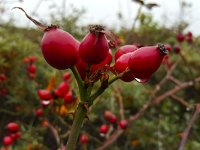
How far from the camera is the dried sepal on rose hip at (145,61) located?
87 centimetres

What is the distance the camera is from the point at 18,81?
14.1ft

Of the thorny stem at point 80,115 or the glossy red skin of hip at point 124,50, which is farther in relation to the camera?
the glossy red skin of hip at point 124,50

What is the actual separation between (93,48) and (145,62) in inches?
3.9

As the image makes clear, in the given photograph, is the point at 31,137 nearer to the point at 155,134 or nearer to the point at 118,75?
the point at 155,134

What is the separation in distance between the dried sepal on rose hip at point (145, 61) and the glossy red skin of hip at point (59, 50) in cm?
11

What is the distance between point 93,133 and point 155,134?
57 centimetres

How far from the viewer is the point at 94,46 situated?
87cm

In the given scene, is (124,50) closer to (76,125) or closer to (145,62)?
(145,62)

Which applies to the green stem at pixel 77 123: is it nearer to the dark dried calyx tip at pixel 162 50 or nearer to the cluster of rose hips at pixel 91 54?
the cluster of rose hips at pixel 91 54

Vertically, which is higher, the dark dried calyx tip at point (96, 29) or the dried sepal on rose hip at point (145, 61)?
the dark dried calyx tip at point (96, 29)

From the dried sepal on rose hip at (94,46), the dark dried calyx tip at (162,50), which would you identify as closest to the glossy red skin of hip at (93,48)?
the dried sepal on rose hip at (94,46)

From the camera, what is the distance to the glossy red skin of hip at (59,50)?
0.87 m

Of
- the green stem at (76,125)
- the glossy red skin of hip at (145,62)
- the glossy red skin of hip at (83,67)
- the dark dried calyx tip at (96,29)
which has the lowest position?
the green stem at (76,125)

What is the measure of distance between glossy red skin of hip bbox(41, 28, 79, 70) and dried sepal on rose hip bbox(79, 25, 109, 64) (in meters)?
0.02
